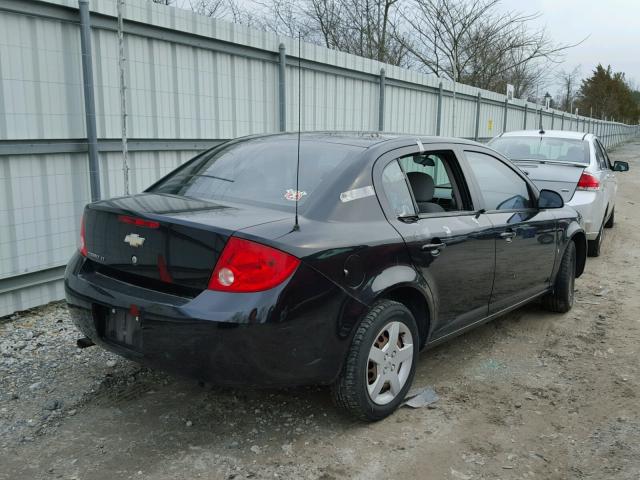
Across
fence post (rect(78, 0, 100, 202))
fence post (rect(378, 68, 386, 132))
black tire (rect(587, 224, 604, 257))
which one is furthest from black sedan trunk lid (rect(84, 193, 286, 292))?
fence post (rect(378, 68, 386, 132))

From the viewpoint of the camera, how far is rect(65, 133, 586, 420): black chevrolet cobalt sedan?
2717mm

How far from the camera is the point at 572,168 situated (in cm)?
777

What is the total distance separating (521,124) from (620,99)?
73749 millimetres

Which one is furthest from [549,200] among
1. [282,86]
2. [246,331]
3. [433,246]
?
[282,86]

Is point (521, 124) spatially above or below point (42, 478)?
above

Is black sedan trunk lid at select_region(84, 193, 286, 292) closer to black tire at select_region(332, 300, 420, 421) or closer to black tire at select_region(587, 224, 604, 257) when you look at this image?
black tire at select_region(332, 300, 420, 421)

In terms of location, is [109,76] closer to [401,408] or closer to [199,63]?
[199,63]

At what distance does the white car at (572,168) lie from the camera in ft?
24.7

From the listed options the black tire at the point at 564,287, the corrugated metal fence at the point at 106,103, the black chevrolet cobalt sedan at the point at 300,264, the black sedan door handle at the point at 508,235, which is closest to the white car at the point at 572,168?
the black tire at the point at 564,287

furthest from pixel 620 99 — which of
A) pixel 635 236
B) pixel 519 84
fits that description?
pixel 635 236

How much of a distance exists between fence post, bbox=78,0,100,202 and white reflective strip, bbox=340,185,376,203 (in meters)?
3.07

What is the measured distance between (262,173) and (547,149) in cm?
610

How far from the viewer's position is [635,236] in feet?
32.8

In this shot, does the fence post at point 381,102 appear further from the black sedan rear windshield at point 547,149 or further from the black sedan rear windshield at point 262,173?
the black sedan rear windshield at point 262,173
